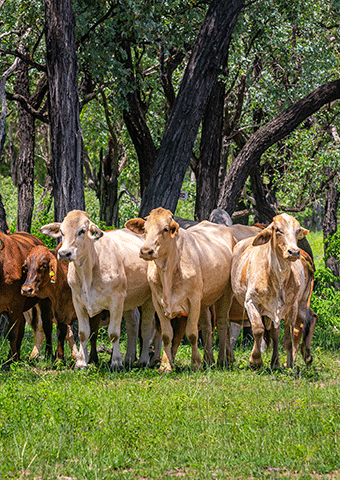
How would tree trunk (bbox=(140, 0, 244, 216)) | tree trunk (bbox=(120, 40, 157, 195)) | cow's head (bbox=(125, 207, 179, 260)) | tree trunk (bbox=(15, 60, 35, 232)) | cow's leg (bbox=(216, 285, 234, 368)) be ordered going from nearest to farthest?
cow's head (bbox=(125, 207, 179, 260)) < cow's leg (bbox=(216, 285, 234, 368)) < tree trunk (bbox=(140, 0, 244, 216)) < tree trunk (bbox=(120, 40, 157, 195)) < tree trunk (bbox=(15, 60, 35, 232))

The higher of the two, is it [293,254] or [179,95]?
[179,95]

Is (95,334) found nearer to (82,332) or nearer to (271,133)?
(82,332)

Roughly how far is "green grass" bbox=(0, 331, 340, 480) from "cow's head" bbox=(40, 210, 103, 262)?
1467 millimetres

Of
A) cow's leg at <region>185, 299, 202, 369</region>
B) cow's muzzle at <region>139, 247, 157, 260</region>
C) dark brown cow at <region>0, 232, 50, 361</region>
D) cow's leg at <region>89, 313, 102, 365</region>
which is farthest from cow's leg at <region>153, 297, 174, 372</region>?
dark brown cow at <region>0, 232, 50, 361</region>

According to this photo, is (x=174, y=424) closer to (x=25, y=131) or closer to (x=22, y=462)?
(x=22, y=462)

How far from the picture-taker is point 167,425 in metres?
5.77

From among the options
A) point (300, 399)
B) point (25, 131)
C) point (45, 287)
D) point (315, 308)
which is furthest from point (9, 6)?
point (300, 399)

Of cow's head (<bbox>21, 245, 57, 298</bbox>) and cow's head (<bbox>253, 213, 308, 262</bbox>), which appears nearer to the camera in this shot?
cow's head (<bbox>253, 213, 308, 262</bbox>)

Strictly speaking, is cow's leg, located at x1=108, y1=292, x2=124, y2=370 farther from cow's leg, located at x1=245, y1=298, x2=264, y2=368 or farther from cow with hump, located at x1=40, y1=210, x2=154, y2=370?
cow's leg, located at x1=245, y1=298, x2=264, y2=368

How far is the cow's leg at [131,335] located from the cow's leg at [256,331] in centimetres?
180

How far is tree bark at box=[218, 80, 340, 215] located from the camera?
39.9ft

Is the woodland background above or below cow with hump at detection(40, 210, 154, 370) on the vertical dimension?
above

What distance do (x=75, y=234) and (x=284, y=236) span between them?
8.60ft

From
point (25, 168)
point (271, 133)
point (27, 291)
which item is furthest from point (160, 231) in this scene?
point (25, 168)
